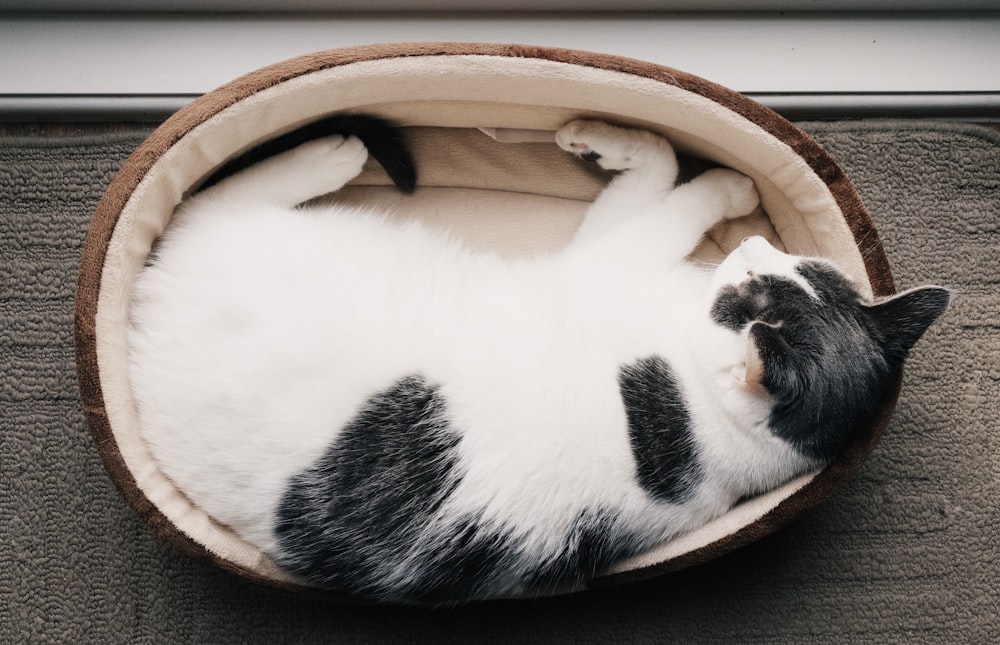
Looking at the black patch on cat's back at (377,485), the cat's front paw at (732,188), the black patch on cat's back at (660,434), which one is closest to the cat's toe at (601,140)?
the cat's front paw at (732,188)

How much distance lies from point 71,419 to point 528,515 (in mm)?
1002

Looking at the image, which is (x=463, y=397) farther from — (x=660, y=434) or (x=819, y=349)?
(x=819, y=349)

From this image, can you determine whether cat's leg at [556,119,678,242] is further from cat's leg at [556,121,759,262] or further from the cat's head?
the cat's head

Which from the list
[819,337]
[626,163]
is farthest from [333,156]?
[819,337]

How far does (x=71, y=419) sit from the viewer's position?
147 cm

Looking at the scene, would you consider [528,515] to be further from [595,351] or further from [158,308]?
[158,308]

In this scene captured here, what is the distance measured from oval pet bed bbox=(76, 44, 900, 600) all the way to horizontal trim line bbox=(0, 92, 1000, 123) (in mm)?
284

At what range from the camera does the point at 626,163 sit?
1.37m

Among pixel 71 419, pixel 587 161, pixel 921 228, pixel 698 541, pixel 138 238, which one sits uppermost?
pixel 921 228

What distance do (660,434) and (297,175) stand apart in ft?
2.51

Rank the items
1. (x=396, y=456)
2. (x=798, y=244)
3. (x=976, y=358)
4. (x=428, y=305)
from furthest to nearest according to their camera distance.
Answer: (x=976, y=358) → (x=798, y=244) → (x=428, y=305) → (x=396, y=456)

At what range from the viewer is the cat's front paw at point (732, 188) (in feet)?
4.53

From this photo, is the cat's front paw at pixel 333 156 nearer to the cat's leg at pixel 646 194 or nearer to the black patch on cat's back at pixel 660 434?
the cat's leg at pixel 646 194

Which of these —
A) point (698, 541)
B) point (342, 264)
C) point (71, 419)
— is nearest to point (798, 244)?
point (698, 541)
